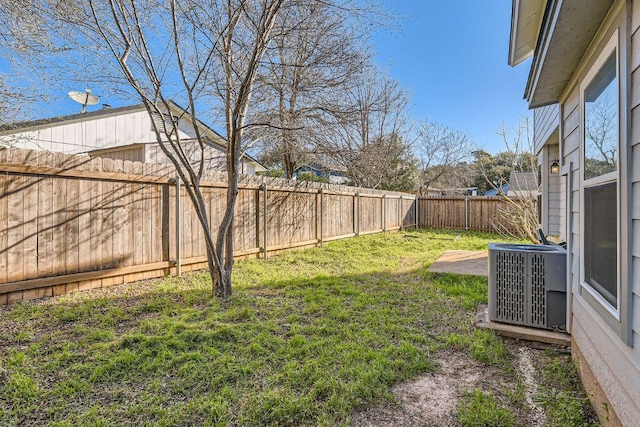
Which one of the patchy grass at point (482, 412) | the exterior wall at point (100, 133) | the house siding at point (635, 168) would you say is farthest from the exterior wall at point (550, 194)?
the exterior wall at point (100, 133)

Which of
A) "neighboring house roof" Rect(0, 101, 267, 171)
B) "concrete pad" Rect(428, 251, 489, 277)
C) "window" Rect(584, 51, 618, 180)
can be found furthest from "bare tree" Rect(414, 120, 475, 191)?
"window" Rect(584, 51, 618, 180)

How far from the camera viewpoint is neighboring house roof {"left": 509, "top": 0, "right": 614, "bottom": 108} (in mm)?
1607

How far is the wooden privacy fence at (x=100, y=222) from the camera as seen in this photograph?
10.6 ft

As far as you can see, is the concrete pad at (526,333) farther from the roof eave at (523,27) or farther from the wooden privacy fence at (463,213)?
the wooden privacy fence at (463,213)

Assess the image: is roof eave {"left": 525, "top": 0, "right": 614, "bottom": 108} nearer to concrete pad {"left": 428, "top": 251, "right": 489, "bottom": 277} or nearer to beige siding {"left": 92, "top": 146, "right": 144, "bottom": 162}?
concrete pad {"left": 428, "top": 251, "right": 489, "bottom": 277}

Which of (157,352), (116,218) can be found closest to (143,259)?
(116,218)

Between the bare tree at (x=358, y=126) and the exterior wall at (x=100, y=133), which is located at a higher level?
the exterior wall at (x=100, y=133)

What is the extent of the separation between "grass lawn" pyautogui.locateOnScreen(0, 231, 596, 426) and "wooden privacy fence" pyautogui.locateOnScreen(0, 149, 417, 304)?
26 centimetres

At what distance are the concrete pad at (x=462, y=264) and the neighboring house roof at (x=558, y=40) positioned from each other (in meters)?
2.90

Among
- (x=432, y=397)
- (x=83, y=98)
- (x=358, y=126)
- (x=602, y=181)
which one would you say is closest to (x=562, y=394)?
(x=432, y=397)

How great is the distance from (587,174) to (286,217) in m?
5.36

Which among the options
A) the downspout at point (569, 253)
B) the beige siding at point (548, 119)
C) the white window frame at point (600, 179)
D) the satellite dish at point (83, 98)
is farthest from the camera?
the satellite dish at point (83, 98)

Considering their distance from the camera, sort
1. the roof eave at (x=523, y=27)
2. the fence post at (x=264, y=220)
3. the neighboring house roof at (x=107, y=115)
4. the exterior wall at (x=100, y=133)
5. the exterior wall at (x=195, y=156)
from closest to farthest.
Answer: the roof eave at (x=523, y=27), the neighboring house roof at (x=107, y=115), the fence post at (x=264, y=220), the exterior wall at (x=100, y=133), the exterior wall at (x=195, y=156)

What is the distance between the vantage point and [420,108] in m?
16.7
